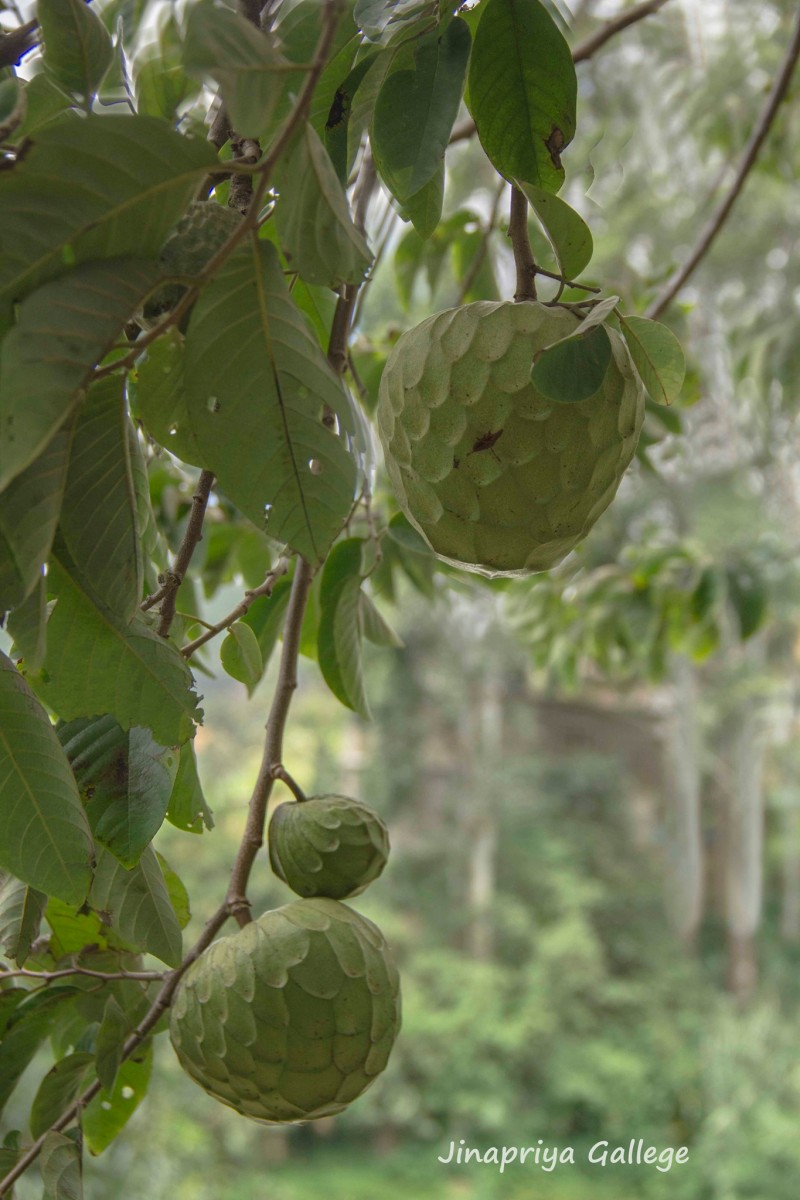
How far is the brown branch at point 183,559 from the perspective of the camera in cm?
48

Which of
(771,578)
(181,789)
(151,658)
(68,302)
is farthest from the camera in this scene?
(771,578)

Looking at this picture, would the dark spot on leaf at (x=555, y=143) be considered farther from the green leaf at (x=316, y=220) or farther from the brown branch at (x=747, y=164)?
the brown branch at (x=747, y=164)

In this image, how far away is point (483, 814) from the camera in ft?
27.4

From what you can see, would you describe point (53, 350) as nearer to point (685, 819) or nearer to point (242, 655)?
point (242, 655)

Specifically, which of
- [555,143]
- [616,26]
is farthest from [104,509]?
[616,26]

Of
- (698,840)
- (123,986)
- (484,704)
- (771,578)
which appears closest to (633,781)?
(698,840)

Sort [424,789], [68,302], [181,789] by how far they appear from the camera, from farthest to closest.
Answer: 1. [424,789]
2. [181,789]
3. [68,302]

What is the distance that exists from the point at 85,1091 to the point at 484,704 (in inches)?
321

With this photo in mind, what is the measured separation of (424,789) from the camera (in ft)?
28.2

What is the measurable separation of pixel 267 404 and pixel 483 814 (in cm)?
819

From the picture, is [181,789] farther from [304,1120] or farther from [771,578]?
[771,578]

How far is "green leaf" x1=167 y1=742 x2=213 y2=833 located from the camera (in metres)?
0.55

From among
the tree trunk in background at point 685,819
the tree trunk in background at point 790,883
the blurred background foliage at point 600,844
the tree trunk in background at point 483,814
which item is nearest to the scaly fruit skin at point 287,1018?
the blurred background foliage at point 600,844

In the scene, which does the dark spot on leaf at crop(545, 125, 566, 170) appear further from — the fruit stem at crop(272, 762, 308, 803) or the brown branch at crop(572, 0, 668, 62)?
the brown branch at crop(572, 0, 668, 62)
